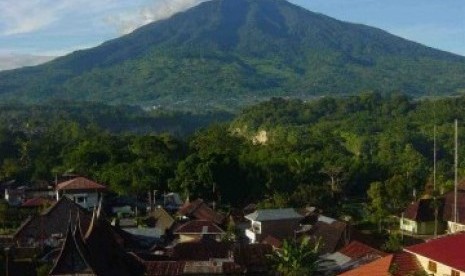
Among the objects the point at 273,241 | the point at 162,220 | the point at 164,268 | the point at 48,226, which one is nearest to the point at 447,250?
the point at 164,268

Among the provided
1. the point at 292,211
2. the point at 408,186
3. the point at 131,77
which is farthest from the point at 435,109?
the point at 131,77

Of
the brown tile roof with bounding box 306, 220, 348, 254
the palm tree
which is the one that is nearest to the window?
the palm tree

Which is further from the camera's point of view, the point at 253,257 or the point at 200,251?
the point at 200,251

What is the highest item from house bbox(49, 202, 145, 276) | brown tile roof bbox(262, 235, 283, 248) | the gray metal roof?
house bbox(49, 202, 145, 276)

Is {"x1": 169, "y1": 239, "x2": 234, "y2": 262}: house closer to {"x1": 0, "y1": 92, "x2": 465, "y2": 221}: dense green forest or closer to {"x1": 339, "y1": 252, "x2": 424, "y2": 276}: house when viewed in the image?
{"x1": 339, "y1": 252, "x2": 424, "y2": 276}: house

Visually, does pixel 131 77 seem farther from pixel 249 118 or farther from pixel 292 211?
pixel 292 211

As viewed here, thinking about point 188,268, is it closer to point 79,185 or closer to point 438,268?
point 438,268
